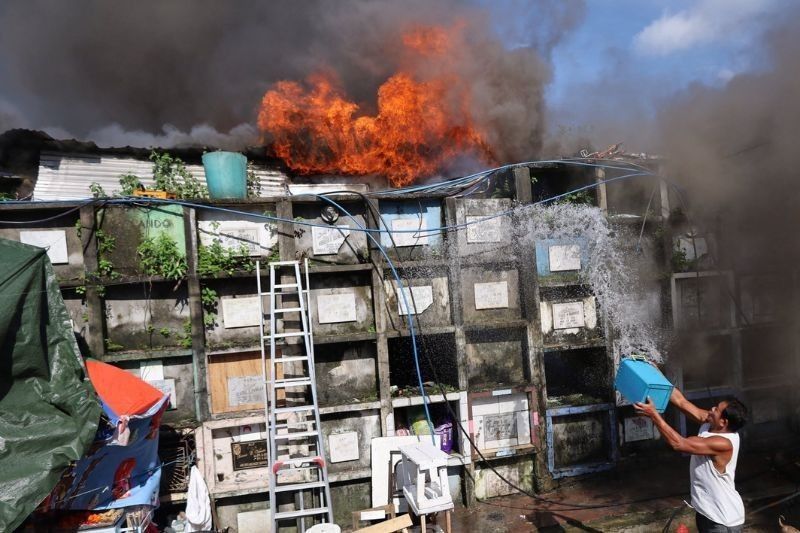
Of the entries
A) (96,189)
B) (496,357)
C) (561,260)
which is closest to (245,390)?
(96,189)

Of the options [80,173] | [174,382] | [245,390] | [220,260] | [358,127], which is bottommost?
[245,390]

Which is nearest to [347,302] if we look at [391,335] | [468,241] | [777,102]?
[391,335]

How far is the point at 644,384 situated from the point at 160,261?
6669 mm

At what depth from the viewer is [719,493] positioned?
180 inches

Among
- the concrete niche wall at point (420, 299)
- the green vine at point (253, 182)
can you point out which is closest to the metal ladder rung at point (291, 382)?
the concrete niche wall at point (420, 299)

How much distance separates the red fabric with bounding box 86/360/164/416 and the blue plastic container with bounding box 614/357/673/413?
5.86 metres

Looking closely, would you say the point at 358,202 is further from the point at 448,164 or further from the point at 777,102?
the point at 777,102

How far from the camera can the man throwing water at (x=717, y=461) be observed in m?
4.50

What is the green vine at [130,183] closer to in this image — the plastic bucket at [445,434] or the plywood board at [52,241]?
the plywood board at [52,241]

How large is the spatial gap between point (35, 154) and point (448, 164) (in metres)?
7.42

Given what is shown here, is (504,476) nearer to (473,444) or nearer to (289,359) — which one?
(473,444)

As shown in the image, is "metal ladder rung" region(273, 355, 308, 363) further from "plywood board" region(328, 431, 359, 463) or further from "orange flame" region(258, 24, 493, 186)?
"orange flame" region(258, 24, 493, 186)

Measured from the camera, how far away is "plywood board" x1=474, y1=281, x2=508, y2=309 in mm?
8102

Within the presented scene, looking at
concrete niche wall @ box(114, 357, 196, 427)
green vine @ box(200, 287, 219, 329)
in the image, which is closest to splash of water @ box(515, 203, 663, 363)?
green vine @ box(200, 287, 219, 329)
